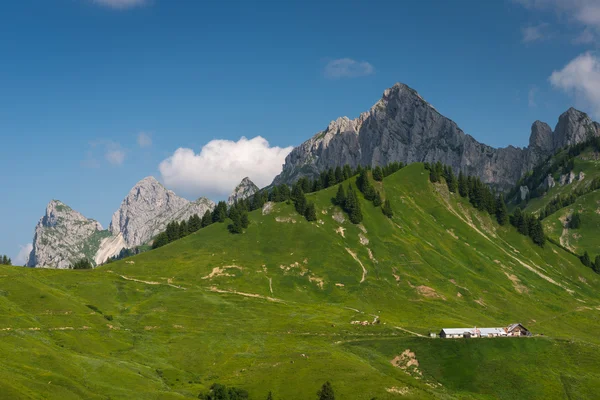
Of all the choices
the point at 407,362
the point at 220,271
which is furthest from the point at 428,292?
the point at 220,271

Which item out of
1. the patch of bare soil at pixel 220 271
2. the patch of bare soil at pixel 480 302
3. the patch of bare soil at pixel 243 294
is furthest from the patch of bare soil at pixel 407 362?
the patch of bare soil at pixel 220 271

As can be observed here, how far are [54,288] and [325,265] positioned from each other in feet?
295

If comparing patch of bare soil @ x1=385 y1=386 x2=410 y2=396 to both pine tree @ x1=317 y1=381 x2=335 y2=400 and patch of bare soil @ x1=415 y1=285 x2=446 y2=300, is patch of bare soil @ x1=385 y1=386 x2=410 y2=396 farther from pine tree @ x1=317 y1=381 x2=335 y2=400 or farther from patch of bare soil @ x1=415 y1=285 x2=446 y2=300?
patch of bare soil @ x1=415 y1=285 x2=446 y2=300

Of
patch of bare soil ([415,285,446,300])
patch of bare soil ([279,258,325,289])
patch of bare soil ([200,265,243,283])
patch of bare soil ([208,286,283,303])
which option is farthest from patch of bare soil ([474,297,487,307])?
patch of bare soil ([200,265,243,283])

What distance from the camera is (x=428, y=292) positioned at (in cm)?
18075

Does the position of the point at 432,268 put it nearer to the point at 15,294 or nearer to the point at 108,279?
the point at 108,279

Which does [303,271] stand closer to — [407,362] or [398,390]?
[407,362]

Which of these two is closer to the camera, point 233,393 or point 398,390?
point 233,393

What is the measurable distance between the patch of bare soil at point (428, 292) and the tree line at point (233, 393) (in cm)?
9617

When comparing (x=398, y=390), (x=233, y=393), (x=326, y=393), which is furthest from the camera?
(x=398, y=390)

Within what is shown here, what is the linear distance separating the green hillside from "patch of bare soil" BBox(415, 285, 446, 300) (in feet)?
1.14

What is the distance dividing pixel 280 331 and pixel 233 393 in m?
46.5

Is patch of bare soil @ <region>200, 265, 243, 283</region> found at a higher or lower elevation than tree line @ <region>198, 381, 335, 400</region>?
higher

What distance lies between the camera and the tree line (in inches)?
3408
